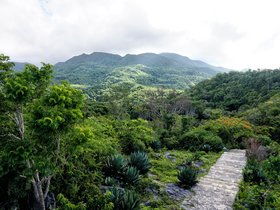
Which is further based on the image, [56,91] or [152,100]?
[152,100]

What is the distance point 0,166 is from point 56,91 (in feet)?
5.44

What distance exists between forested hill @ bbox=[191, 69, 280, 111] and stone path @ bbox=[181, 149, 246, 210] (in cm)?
3078

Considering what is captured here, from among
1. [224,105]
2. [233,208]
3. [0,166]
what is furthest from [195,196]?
[224,105]

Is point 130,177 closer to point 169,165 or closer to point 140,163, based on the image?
point 140,163

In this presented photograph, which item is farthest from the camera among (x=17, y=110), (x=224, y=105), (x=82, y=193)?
(x=224, y=105)

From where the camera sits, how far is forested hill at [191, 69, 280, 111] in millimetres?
42991

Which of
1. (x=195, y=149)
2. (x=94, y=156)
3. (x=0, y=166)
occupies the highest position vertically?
(x=0, y=166)

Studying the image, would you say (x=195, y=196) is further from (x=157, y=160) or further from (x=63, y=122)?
(x=63, y=122)

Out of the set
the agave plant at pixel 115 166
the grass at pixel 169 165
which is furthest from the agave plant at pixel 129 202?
the grass at pixel 169 165

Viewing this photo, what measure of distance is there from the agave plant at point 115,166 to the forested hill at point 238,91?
116ft

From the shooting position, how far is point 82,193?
242 inches

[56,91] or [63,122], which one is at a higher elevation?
[56,91]

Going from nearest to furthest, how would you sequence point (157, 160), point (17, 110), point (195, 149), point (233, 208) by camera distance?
1. point (17, 110)
2. point (233, 208)
3. point (157, 160)
4. point (195, 149)

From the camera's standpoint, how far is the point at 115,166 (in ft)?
24.7
